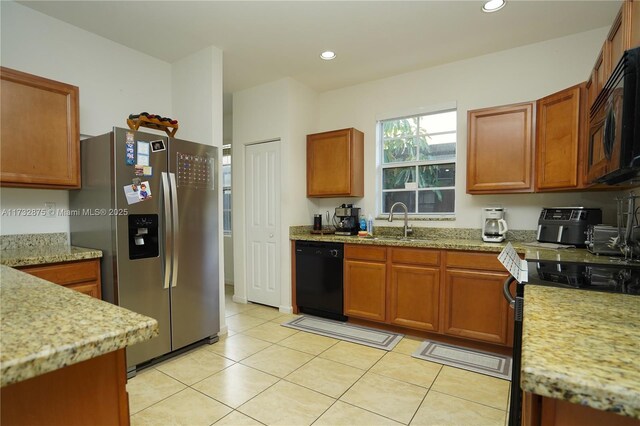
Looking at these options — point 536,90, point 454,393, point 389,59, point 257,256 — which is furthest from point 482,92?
point 257,256

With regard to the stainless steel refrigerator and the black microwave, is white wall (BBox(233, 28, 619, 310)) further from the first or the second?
the black microwave

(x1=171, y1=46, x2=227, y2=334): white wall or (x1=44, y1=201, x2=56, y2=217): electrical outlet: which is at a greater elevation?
(x1=171, y1=46, x2=227, y2=334): white wall

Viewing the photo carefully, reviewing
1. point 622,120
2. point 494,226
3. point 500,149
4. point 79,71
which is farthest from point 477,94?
point 79,71

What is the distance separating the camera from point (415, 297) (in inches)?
115

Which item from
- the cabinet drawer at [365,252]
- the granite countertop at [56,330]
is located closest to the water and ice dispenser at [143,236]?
the granite countertop at [56,330]

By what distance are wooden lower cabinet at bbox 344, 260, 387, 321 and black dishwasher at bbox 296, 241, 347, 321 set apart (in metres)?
0.09

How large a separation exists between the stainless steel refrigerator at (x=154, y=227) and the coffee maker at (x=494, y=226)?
8.14 feet

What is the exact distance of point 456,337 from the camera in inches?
110

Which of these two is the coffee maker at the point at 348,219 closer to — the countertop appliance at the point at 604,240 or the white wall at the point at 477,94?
the white wall at the point at 477,94

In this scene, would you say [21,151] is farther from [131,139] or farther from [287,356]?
[287,356]

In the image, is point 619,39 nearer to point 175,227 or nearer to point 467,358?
point 467,358

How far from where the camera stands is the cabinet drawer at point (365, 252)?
3072 millimetres

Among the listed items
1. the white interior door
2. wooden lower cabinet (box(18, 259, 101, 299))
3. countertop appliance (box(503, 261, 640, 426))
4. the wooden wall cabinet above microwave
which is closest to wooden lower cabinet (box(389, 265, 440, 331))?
countertop appliance (box(503, 261, 640, 426))

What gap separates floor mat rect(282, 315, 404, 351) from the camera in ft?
9.40
